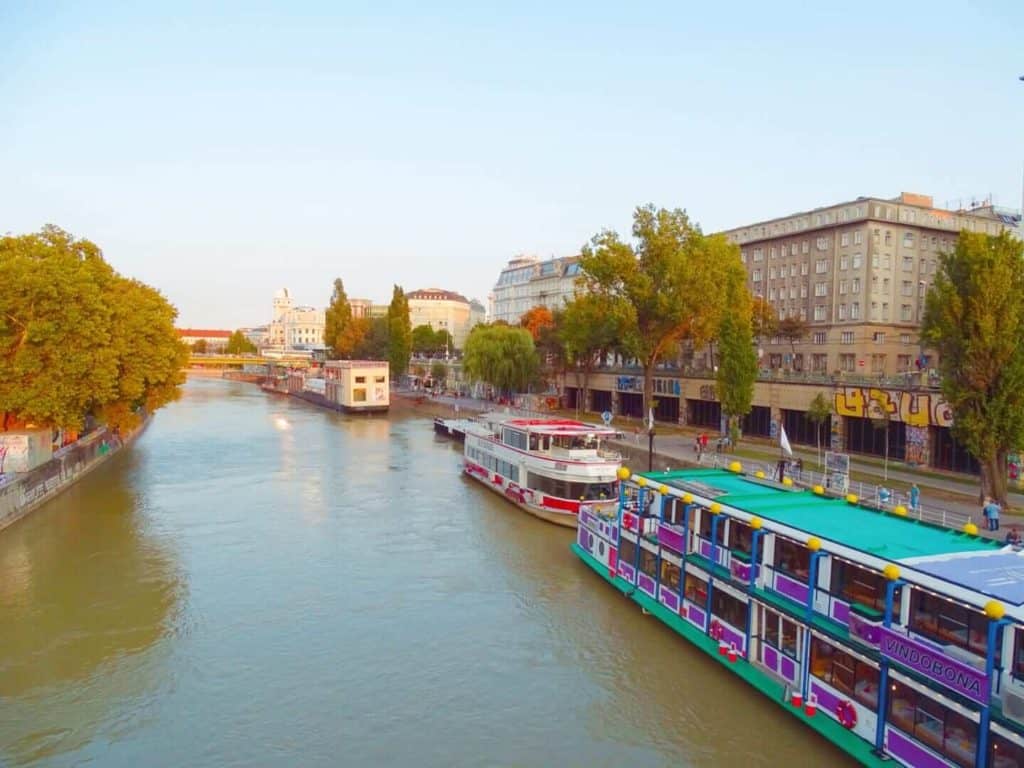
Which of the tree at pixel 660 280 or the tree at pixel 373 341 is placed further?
the tree at pixel 373 341

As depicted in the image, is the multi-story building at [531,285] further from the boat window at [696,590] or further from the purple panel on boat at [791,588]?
the purple panel on boat at [791,588]

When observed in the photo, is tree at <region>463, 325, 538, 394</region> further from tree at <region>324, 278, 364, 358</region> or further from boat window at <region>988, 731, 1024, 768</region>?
boat window at <region>988, 731, 1024, 768</region>

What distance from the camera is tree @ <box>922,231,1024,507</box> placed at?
2833cm

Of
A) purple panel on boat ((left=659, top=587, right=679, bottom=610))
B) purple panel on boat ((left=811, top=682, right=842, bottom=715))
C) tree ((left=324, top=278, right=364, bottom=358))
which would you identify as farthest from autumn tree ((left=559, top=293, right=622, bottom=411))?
tree ((left=324, top=278, right=364, bottom=358))

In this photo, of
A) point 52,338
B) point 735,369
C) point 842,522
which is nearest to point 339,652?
point 842,522

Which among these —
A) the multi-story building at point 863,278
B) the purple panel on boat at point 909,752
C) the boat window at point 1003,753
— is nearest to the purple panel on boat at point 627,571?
the purple panel on boat at point 909,752

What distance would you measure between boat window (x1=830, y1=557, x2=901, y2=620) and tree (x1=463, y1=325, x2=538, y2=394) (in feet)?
207

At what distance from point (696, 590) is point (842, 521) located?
181 inches

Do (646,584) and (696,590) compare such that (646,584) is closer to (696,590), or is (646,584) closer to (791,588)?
(696,590)

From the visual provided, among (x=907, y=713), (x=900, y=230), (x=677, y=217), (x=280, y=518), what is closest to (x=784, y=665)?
(x=907, y=713)

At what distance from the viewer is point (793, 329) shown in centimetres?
6706

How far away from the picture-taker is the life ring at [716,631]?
19562mm

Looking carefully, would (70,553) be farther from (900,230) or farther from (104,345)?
(900,230)

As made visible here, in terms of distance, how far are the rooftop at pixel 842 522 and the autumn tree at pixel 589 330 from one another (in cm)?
3244
